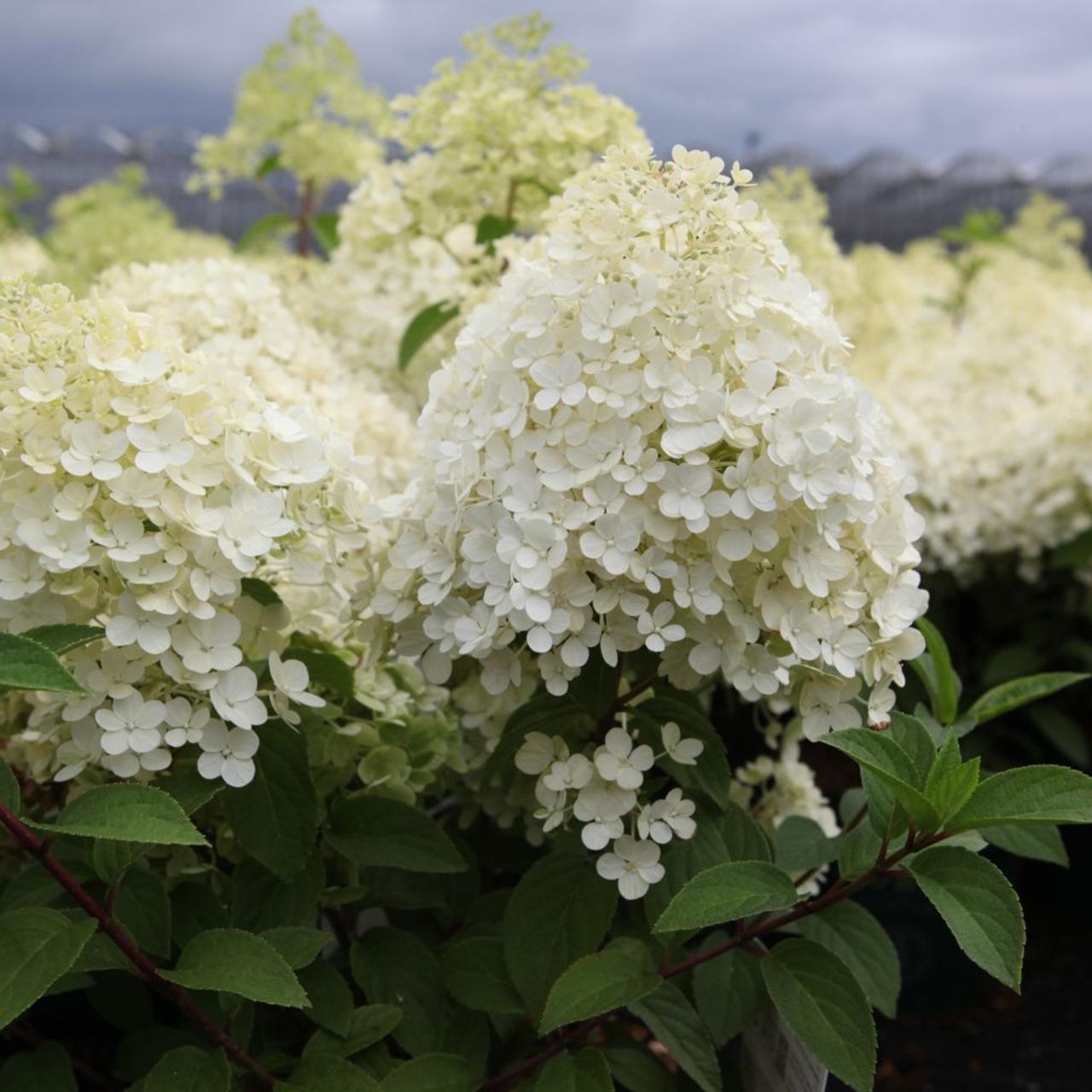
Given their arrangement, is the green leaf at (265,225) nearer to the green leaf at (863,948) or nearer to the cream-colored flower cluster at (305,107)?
the cream-colored flower cluster at (305,107)

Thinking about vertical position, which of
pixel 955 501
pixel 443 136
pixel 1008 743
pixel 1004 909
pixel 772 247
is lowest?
pixel 1008 743

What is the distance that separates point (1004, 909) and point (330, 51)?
76.0 inches

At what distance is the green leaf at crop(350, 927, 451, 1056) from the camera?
0.91 metres

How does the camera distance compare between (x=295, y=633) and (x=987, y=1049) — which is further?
(x=987, y=1049)

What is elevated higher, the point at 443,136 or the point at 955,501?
the point at 443,136

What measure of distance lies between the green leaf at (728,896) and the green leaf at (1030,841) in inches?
10.5

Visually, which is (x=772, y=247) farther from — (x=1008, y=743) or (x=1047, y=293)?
(x=1047, y=293)

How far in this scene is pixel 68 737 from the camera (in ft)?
2.91

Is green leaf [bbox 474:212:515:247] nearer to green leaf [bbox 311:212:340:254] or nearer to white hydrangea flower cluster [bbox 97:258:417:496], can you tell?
white hydrangea flower cluster [bbox 97:258:417:496]

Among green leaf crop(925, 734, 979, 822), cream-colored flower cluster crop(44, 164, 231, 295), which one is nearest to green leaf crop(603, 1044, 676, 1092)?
green leaf crop(925, 734, 979, 822)

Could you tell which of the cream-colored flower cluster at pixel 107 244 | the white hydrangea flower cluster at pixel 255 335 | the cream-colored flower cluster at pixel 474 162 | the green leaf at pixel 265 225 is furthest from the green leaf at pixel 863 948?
the green leaf at pixel 265 225

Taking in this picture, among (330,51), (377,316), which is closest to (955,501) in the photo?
(377,316)

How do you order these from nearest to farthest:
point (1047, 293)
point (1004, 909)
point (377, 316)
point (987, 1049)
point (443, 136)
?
point (1004, 909) → point (443, 136) → point (377, 316) → point (987, 1049) → point (1047, 293)

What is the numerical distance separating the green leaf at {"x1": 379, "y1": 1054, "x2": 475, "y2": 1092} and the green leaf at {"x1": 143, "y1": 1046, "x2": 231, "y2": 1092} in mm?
113
